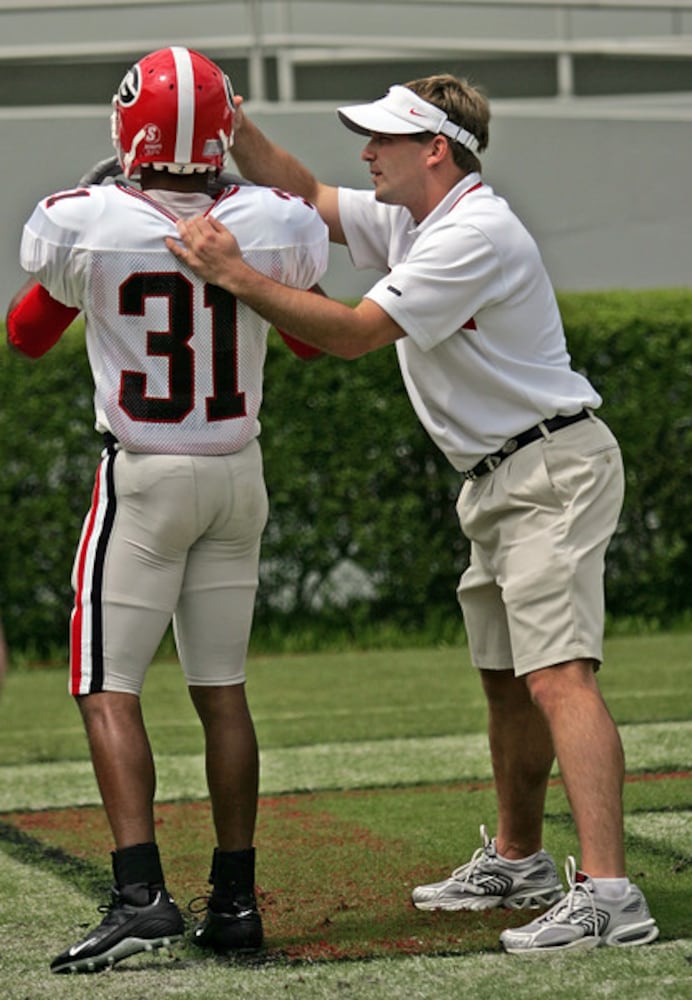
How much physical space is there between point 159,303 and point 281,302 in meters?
0.29

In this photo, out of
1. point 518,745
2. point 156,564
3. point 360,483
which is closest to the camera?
point 156,564

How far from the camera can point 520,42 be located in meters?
11.6

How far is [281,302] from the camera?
4.02 m

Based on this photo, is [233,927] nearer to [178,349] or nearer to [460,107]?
[178,349]

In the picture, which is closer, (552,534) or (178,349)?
(178,349)

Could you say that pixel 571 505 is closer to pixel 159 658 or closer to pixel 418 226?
pixel 418 226

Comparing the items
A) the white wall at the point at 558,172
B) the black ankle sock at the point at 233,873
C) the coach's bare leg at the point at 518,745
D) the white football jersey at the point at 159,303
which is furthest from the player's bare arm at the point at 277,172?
the white wall at the point at 558,172

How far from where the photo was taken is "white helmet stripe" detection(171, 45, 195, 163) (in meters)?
3.99

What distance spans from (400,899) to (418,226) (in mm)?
1776

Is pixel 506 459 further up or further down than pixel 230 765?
further up

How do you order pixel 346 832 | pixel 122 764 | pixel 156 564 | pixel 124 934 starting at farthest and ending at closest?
pixel 346 832
pixel 156 564
pixel 122 764
pixel 124 934

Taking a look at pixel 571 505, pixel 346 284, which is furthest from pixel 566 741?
pixel 346 284

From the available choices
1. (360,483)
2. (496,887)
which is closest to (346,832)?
(496,887)

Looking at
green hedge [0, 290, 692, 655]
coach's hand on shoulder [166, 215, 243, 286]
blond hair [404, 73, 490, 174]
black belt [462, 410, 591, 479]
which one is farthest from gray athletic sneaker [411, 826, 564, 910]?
green hedge [0, 290, 692, 655]
